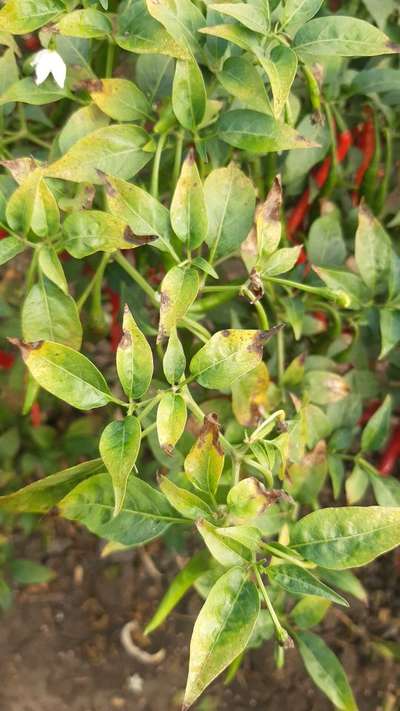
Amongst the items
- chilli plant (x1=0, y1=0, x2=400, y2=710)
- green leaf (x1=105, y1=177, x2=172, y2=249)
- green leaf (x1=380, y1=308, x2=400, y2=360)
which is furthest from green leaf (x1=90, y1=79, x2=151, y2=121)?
green leaf (x1=380, y1=308, x2=400, y2=360)

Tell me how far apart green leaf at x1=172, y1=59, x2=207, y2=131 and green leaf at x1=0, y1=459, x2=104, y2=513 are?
330 mm

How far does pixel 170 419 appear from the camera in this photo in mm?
739

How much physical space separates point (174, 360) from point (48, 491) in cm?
20

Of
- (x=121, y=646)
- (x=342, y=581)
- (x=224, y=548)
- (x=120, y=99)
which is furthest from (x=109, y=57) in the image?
(x=121, y=646)

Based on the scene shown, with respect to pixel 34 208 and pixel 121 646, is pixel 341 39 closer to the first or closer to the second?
pixel 34 208

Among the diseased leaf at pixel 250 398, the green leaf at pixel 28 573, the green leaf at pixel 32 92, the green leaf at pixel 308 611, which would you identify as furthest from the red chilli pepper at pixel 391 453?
the green leaf at pixel 32 92

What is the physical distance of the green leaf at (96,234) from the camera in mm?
752

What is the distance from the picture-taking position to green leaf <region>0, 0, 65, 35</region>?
0.76 metres

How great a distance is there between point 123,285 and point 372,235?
29 cm

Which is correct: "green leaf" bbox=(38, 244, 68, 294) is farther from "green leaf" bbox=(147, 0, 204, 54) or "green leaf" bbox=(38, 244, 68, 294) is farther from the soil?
the soil

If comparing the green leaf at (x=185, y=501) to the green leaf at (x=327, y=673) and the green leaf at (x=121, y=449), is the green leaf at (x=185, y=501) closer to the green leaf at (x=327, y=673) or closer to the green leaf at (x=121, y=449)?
the green leaf at (x=121, y=449)

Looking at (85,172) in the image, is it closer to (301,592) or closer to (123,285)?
(123,285)

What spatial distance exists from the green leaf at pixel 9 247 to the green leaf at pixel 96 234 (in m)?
0.04

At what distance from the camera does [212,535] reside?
28.2 inches
